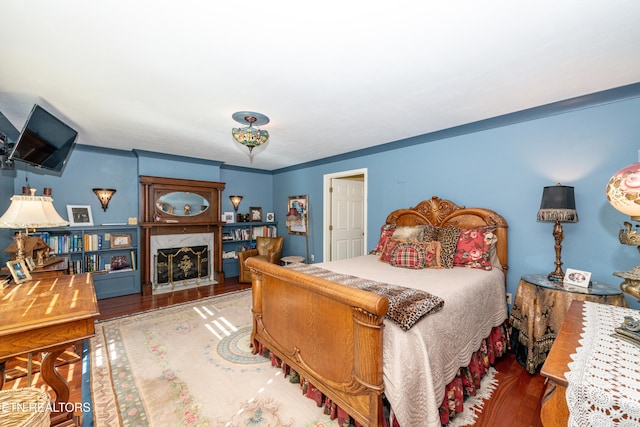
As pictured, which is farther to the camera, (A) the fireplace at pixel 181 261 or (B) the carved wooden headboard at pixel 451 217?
(A) the fireplace at pixel 181 261

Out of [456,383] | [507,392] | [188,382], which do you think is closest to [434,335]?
[456,383]

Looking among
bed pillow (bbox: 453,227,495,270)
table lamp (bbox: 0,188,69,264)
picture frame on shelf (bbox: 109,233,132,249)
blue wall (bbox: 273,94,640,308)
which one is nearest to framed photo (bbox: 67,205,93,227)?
picture frame on shelf (bbox: 109,233,132,249)

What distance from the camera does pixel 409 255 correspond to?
8.73 ft

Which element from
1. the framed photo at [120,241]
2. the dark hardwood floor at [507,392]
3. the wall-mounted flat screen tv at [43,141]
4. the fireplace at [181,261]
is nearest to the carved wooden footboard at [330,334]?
the dark hardwood floor at [507,392]

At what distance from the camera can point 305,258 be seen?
529 centimetres

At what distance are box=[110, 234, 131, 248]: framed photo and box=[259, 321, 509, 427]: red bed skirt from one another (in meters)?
3.29

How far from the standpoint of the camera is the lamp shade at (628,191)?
1.14 metres

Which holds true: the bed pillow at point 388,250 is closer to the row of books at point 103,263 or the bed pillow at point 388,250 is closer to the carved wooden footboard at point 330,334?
the carved wooden footboard at point 330,334

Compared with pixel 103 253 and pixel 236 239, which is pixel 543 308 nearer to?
pixel 236 239

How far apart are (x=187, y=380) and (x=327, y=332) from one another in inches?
52.2

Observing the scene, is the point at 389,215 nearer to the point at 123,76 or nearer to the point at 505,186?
the point at 505,186

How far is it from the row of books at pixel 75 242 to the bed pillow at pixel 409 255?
441 cm

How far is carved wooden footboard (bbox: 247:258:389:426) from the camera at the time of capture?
1385 millimetres

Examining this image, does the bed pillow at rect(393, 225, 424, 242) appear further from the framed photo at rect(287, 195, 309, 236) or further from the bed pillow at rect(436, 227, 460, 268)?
the framed photo at rect(287, 195, 309, 236)
